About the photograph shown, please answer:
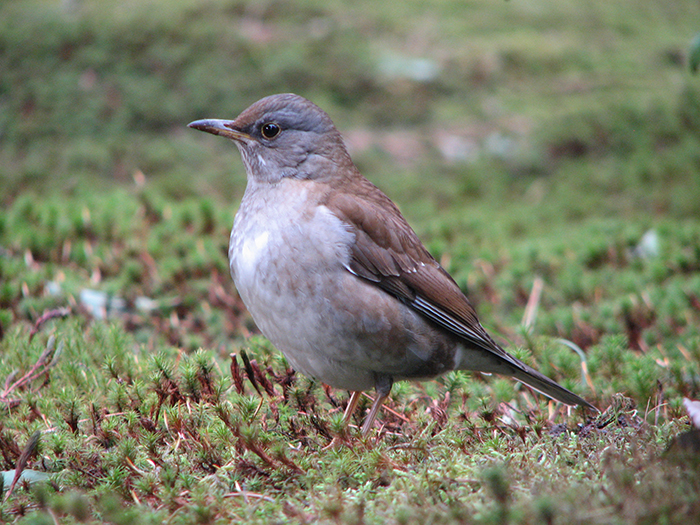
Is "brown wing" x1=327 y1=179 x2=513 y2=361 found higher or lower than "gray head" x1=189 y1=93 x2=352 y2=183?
lower

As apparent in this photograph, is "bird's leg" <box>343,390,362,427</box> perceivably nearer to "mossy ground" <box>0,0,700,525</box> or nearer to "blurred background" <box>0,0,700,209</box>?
"mossy ground" <box>0,0,700,525</box>

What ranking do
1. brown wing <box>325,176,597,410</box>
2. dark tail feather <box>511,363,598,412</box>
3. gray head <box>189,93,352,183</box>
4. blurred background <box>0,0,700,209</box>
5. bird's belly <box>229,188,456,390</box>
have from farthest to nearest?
blurred background <box>0,0,700,209</box>
gray head <box>189,93,352,183</box>
brown wing <box>325,176,597,410</box>
dark tail feather <box>511,363,598,412</box>
bird's belly <box>229,188,456,390</box>

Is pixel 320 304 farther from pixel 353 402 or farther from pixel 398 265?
pixel 353 402

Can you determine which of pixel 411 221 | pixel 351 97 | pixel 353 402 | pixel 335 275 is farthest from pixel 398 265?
pixel 351 97

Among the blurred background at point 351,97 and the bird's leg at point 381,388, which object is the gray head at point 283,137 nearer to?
the bird's leg at point 381,388

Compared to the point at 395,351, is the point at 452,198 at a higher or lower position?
lower

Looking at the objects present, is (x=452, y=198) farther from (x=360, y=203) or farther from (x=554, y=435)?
(x=554, y=435)

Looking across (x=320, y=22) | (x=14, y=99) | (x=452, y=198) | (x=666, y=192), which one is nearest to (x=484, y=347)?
(x=452, y=198)

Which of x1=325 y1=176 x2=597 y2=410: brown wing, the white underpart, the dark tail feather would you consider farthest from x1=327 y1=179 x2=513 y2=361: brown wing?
the white underpart
